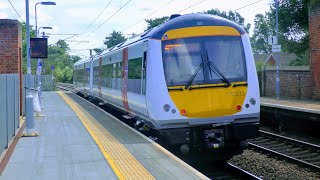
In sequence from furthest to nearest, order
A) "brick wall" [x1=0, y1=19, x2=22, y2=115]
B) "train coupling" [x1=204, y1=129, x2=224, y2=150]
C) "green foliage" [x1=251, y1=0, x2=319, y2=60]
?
1. "green foliage" [x1=251, y1=0, x2=319, y2=60]
2. "brick wall" [x1=0, y1=19, x2=22, y2=115]
3. "train coupling" [x1=204, y1=129, x2=224, y2=150]

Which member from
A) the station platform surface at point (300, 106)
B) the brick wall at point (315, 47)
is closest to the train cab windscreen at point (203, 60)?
the station platform surface at point (300, 106)

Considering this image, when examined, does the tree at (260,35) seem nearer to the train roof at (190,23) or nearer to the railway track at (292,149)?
the railway track at (292,149)

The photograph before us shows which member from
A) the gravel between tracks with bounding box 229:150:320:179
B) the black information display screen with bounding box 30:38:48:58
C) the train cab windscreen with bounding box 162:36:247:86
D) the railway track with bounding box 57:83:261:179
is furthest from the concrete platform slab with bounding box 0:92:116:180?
the gravel between tracks with bounding box 229:150:320:179

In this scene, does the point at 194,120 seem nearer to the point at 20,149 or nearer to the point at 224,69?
the point at 224,69

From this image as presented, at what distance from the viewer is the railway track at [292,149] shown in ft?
35.7

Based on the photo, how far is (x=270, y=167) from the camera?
1042 cm

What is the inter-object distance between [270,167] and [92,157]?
13.6 feet

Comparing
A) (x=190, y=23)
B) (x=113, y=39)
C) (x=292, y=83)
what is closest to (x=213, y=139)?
(x=190, y=23)

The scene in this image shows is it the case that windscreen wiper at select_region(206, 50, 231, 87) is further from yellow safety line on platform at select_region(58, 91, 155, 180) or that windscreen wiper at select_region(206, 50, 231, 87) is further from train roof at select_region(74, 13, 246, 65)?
yellow safety line on platform at select_region(58, 91, 155, 180)

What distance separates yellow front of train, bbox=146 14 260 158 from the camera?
9.39 meters

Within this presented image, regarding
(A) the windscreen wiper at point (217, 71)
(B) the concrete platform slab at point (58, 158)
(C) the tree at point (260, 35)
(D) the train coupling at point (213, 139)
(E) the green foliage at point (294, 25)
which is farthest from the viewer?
(C) the tree at point (260, 35)

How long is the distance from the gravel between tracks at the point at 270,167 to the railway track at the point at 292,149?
7.0 inches

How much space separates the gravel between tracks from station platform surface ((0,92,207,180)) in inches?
91.3

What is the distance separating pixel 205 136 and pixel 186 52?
179 cm
